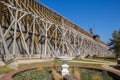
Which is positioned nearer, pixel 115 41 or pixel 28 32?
pixel 28 32

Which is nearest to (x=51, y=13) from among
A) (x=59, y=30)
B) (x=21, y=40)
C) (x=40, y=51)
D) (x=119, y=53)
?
(x=59, y=30)

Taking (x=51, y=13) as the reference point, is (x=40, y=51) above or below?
below

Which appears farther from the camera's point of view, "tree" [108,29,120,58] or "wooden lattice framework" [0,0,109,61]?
"tree" [108,29,120,58]

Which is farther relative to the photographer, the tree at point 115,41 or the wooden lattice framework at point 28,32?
the tree at point 115,41

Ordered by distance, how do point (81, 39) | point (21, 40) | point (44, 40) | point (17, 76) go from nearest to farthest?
point (17, 76) → point (21, 40) → point (44, 40) → point (81, 39)

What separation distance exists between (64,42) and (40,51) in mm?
6609

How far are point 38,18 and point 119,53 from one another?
27.4 metres

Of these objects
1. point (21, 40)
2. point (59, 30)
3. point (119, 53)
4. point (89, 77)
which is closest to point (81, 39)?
point (119, 53)

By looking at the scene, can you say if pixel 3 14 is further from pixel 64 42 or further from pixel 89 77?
pixel 64 42

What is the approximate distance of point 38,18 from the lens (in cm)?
2153

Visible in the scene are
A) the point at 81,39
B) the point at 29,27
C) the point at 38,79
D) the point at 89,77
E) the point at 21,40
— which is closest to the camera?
the point at 38,79

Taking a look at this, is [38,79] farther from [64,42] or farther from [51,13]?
[51,13]

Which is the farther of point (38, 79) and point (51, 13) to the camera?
point (51, 13)

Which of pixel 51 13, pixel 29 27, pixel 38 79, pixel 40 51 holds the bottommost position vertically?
pixel 38 79
